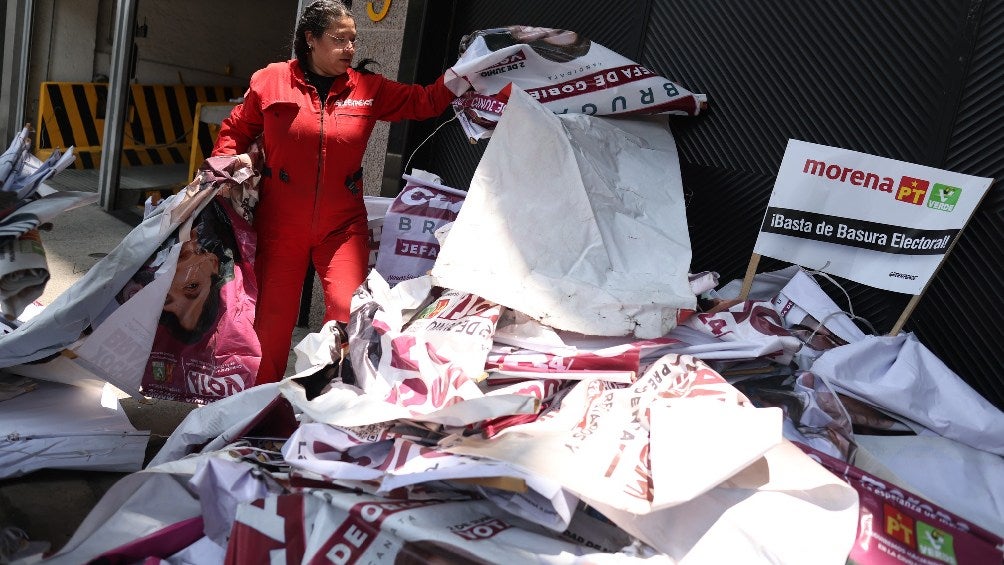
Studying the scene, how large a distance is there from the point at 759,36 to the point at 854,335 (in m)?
1.17

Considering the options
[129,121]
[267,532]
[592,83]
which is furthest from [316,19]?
[129,121]

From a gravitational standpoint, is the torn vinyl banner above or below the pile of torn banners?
above

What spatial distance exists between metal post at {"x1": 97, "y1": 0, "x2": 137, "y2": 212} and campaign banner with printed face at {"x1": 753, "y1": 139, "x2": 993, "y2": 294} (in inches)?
243

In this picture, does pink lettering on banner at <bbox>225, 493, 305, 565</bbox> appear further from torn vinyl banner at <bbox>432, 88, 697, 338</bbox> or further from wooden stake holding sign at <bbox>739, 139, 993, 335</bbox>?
wooden stake holding sign at <bbox>739, 139, 993, 335</bbox>

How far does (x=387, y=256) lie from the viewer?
3.69 meters

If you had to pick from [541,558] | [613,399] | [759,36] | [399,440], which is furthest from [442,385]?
[759,36]

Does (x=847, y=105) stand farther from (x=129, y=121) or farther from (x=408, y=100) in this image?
(x=129, y=121)

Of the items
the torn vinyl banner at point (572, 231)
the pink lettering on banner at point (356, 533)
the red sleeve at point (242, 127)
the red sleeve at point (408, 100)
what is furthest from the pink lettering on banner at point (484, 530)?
the red sleeve at point (242, 127)

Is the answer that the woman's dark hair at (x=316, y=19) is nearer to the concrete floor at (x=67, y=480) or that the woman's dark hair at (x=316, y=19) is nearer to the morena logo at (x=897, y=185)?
the concrete floor at (x=67, y=480)

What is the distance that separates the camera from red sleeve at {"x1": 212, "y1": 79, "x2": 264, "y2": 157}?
11.8 ft

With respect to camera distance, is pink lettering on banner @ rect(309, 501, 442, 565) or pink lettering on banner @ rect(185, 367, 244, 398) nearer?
pink lettering on banner @ rect(309, 501, 442, 565)

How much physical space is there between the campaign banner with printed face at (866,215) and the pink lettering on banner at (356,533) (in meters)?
1.58

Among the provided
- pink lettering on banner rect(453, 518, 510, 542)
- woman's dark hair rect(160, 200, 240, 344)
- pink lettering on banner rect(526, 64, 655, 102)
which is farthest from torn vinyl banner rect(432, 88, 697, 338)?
woman's dark hair rect(160, 200, 240, 344)

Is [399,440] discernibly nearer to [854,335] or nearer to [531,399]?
[531,399]
